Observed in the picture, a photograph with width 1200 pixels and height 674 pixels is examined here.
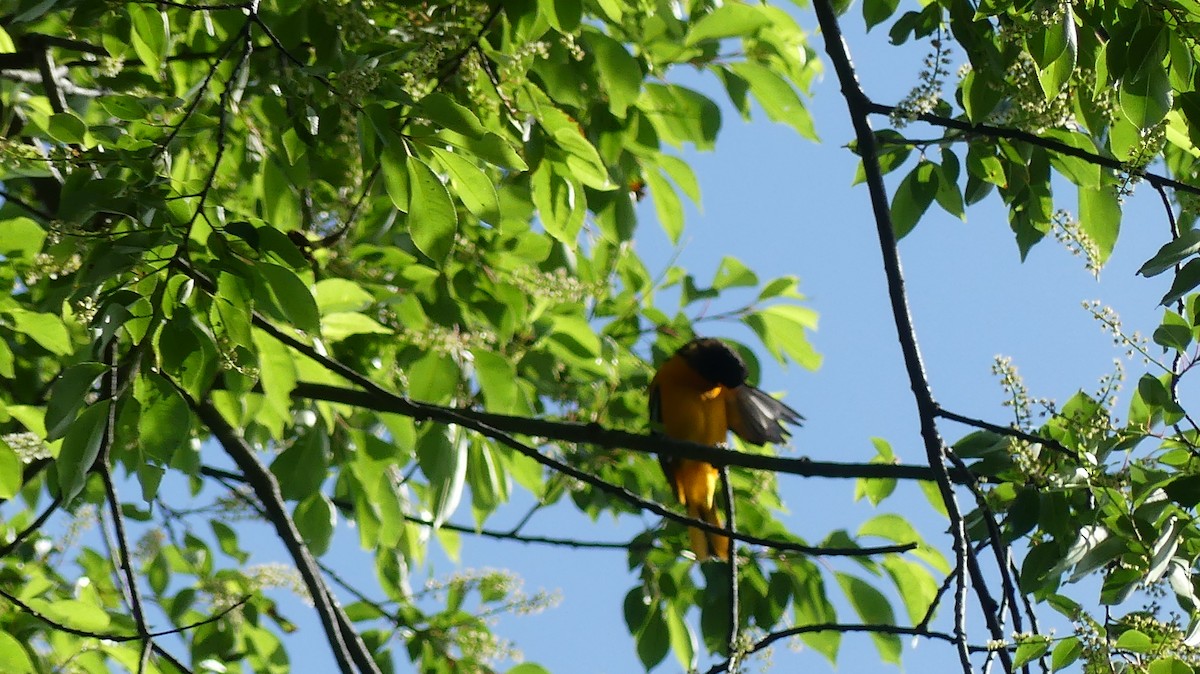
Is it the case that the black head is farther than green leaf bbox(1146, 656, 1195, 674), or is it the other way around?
the black head

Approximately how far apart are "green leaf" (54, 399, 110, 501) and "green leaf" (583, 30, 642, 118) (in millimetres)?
1178

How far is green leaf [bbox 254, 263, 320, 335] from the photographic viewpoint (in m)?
1.68

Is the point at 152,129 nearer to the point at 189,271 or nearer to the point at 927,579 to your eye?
the point at 189,271

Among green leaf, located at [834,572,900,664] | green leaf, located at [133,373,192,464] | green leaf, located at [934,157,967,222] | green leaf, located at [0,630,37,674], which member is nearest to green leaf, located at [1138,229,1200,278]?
green leaf, located at [934,157,967,222]

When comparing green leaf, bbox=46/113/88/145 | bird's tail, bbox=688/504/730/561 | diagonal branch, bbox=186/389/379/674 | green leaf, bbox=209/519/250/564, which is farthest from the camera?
green leaf, bbox=209/519/250/564

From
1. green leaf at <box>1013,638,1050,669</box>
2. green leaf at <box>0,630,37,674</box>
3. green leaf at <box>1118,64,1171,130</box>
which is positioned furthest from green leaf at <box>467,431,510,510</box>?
green leaf at <box>1118,64,1171,130</box>

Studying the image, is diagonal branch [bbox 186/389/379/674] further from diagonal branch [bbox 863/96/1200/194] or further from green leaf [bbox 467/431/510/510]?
diagonal branch [bbox 863/96/1200/194]

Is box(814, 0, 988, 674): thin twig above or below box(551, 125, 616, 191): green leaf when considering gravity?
below

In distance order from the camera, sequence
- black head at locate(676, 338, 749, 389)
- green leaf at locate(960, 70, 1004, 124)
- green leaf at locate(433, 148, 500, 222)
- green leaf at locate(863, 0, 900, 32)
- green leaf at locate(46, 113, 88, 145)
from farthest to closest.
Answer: black head at locate(676, 338, 749, 389)
green leaf at locate(863, 0, 900, 32)
green leaf at locate(960, 70, 1004, 124)
green leaf at locate(433, 148, 500, 222)
green leaf at locate(46, 113, 88, 145)

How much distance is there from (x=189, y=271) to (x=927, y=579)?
210 cm

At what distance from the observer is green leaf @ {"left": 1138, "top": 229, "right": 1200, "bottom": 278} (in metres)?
1.43

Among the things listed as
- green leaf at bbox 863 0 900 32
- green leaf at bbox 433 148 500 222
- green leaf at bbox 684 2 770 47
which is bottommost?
green leaf at bbox 433 148 500 222

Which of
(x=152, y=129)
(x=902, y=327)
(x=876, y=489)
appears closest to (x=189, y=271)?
(x=152, y=129)

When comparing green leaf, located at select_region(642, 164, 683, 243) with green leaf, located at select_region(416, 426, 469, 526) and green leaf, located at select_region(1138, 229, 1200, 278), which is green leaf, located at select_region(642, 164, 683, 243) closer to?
green leaf, located at select_region(416, 426, 469, 526)
